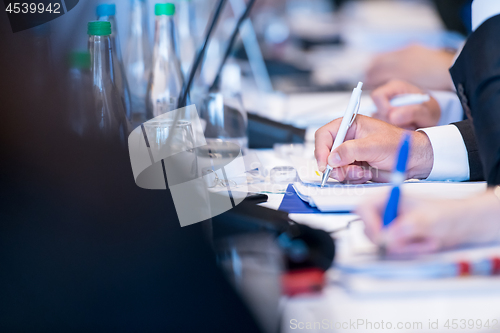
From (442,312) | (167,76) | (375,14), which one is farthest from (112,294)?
(375,14)

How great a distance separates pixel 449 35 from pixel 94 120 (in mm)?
2420

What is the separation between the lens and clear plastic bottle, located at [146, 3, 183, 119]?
2.74 ft

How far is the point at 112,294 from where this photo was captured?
395 mm

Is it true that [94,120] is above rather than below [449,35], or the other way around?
below

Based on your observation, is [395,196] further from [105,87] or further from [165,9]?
[165,9]

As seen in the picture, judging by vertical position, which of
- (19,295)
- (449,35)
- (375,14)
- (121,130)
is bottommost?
(19,295)

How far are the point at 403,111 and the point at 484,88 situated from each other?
36 centimetres

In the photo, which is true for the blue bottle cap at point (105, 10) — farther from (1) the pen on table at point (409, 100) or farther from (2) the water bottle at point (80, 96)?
(1) the pen on table at point (409, 100)

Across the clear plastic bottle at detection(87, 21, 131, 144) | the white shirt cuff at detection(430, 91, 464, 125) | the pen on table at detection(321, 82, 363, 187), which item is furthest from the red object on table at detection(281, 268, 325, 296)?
the white shirt cuff at detection(430, 91, 464, 125)

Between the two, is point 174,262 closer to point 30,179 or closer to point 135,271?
point 135,271

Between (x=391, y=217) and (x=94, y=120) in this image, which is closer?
(x=391, y=217)

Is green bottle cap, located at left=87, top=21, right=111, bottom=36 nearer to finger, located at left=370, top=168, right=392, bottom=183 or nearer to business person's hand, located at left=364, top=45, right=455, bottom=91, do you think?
finger, located at left=370, top=168, right=392, bottom=183

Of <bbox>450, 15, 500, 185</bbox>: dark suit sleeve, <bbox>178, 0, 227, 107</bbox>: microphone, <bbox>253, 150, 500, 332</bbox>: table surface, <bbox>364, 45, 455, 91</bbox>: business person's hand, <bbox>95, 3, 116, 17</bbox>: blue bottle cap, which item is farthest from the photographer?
<bbox>364, 45, 455, 91</bbox>: business person's hand

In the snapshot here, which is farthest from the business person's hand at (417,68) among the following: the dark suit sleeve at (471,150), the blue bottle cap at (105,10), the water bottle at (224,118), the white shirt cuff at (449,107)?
the blue bottle cap at (105,10)
